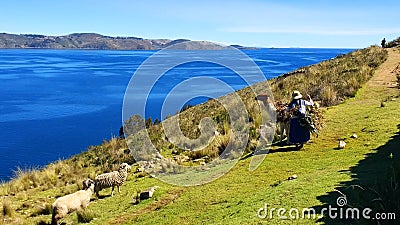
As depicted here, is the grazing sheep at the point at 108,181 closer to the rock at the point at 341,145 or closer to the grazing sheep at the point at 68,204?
the grazing sheep at the point at 68,204

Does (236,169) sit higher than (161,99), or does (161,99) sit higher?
(236,169)

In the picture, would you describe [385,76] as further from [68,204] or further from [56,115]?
[56,115]

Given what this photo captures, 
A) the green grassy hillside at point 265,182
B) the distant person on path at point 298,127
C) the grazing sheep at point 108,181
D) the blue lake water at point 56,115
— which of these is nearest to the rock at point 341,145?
the green grassy hillside at point 265,182

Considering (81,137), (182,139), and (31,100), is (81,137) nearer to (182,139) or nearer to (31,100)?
(182,139)

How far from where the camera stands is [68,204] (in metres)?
9.19

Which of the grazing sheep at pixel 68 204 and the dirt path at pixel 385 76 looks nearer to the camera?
the grazing sheep at pixel 68 204

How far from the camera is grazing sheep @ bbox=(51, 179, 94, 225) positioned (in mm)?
8875

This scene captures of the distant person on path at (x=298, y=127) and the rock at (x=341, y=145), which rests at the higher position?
the distant person on path at (x=298, y=127)

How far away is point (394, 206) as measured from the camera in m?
4.79

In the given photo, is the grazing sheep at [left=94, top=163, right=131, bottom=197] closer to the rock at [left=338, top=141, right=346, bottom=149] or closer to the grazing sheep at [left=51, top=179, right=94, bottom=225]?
the grazing sheep at [left=51, top=179, right=94, bottom=225]

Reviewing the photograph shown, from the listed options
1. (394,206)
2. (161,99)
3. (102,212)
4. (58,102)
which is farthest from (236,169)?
(58,102)

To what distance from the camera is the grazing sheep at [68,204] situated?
888cm

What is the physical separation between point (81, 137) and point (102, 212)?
30.7m

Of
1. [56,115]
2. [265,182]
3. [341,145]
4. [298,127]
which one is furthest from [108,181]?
[56,115]
